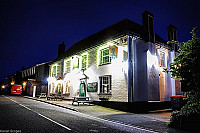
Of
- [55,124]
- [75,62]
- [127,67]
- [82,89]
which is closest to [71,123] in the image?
[55,124]

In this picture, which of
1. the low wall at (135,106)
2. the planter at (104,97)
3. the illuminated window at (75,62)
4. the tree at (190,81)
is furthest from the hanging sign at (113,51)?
the illuminated window at (75,62)

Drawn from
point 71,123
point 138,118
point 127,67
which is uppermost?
point 127,67

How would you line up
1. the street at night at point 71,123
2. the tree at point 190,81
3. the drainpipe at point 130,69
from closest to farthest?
the street at night at point 71,123 < the tree at point 190,81 < the drainpipe at point 130,69

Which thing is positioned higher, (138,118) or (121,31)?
(121,31)

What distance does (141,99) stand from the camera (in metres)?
13.0

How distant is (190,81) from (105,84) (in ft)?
28.8

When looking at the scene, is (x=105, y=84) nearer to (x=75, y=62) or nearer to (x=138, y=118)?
(x=138, y=118)

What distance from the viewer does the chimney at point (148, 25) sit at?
14672 mm

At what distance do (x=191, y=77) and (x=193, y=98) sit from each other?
965 mm

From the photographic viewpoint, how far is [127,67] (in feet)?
41.8

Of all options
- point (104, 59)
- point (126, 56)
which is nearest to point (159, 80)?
point (126, 56)

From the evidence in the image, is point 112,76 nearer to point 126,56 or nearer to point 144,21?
point 126,56

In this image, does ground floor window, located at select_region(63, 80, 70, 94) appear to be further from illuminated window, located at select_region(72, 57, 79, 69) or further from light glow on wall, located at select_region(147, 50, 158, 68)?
light glow on wall, located at select_region(147, 50, 158, 68)

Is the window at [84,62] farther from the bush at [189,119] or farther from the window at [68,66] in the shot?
the bush at [189,119]
